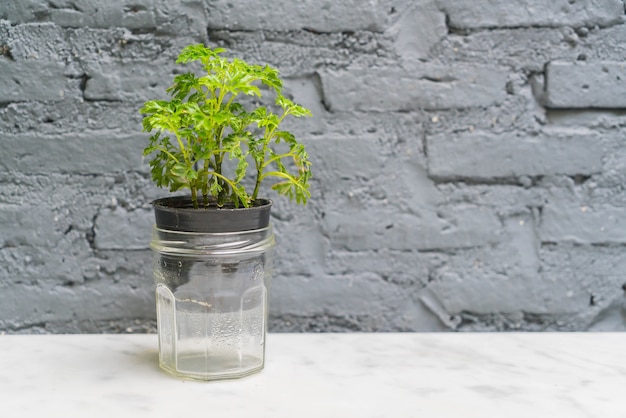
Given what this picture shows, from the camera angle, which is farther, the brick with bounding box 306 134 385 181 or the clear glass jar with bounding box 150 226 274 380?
the brick with bounding box 306 134 385 181

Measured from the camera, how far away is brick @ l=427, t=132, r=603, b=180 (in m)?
1.15

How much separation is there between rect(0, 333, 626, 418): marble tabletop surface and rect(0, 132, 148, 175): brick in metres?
0.29

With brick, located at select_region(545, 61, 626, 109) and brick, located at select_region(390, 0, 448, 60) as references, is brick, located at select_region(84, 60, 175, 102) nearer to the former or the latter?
brick, located at select_region(390, 0, 448, 60)

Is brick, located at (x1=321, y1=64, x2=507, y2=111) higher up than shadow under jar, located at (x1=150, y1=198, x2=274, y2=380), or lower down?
higher up

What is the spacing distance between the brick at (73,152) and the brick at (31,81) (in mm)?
68

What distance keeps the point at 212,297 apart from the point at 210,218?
0.11m

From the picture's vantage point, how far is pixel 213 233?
86 cm

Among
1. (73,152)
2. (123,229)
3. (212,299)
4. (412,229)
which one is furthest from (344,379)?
(73,152)

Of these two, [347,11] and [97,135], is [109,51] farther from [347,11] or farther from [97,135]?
[347,11]

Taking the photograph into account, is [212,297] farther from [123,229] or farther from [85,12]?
[85,12]

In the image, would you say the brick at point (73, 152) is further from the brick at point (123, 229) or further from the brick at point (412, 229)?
the brick at point (412, 229)

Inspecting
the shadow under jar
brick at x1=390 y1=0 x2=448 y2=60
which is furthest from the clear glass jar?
brick at x1=390 y1=0 x2=448 y2=60

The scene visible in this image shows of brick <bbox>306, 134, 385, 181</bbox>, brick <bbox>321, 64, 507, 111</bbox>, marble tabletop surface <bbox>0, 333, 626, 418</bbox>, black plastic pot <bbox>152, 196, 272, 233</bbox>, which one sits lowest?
marble tabletop surface <bbox>0, 333, 626, 418</bbox>

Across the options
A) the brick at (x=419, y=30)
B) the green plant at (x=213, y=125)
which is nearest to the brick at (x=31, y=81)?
the green plant at (x=213, y=125)
